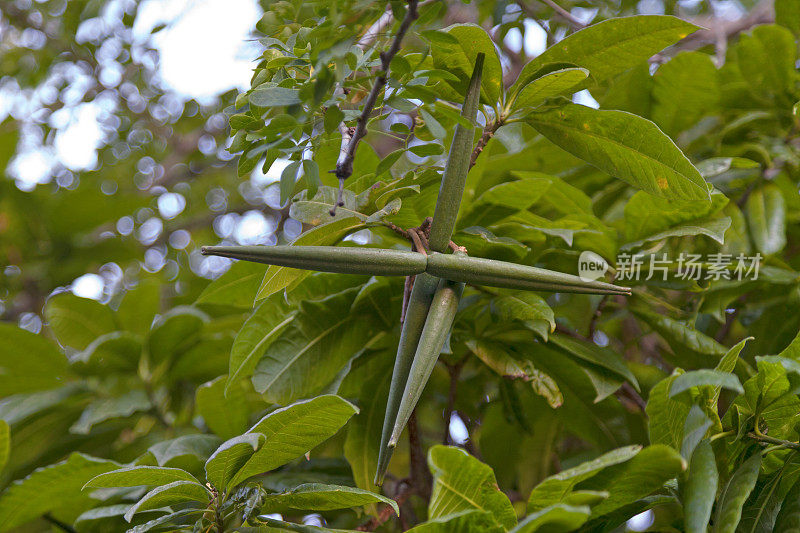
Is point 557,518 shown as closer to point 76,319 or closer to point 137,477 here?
point 137,477

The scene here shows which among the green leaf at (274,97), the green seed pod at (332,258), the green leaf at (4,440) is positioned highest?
the green leaf at (274,97)

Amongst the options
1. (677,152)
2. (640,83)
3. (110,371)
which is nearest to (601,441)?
(677,152)

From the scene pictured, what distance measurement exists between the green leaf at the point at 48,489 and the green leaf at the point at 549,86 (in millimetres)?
818

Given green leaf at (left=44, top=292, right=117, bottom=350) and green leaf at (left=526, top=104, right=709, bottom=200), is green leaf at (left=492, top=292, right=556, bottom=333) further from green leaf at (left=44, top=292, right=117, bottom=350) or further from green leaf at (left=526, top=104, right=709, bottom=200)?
green leaf at (left=44, top=292, right=117, bottom=350)

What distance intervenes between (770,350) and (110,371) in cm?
137

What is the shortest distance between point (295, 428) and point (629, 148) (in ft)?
1.85

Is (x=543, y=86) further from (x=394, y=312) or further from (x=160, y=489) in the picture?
(x=160, y=489)

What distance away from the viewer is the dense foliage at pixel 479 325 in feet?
2.59

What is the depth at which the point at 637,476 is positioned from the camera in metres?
0.77

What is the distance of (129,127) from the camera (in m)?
2.90

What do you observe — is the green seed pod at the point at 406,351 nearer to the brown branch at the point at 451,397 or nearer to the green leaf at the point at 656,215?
the brown branch at the point at 451,397

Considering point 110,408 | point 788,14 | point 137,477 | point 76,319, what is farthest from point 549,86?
point 76,319

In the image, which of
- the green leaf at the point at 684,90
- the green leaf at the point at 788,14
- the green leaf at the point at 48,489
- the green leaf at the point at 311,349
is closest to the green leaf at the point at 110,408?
the green leaf at the point at 48,489

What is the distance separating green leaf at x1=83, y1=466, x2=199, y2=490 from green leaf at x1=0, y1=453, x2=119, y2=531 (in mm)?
261
